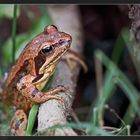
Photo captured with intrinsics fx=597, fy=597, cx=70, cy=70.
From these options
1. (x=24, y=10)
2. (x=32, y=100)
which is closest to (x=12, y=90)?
(x=32, y=100)

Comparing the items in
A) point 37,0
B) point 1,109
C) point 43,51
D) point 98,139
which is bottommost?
point 98,139

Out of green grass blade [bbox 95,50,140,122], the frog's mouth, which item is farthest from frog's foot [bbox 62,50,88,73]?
the frog's mouth

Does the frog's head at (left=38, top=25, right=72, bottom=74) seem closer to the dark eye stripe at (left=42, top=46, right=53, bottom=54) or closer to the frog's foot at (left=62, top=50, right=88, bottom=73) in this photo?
the dark eye stripe at (left=42, top=46, right=53, bottom=54)

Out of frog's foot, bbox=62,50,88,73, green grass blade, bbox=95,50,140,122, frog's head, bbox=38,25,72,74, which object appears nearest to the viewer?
frog's head, bbox=38,25,72,74

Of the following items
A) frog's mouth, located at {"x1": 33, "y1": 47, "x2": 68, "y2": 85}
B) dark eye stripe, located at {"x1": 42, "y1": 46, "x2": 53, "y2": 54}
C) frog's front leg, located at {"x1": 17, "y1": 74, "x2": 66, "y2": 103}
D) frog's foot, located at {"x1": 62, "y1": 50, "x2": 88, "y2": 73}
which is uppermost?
frog's foot, located at {"x1": 62, "y1": 50, "x2": 88, "y2": 73}

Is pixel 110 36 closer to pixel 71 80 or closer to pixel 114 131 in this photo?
pixel 71 80

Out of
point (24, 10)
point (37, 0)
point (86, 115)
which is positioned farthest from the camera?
point (24, 10)

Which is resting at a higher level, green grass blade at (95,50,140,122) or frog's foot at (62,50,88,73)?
frog's foot at (62,50,88,73)

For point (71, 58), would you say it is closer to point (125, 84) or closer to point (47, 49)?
point (125, 84)

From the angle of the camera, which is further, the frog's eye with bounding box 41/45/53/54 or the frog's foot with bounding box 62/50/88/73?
the frog's foot with bounding box 62/50/88/73
